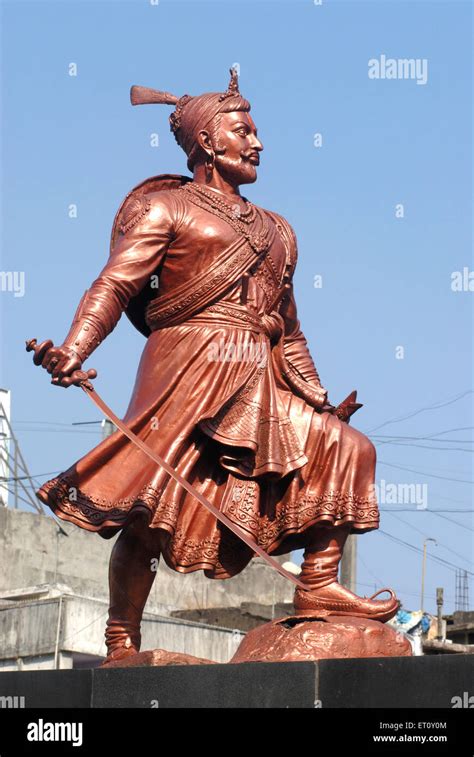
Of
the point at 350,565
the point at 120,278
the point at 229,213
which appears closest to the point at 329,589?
the point at 120,278

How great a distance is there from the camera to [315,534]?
895 centimetres

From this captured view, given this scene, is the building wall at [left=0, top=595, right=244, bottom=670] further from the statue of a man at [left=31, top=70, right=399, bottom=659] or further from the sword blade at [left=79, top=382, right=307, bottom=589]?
the sword blade at [left=79, top=382, right=307, bottom=589]

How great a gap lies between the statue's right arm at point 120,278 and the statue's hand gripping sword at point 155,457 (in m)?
0.07

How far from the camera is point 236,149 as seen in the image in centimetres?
960

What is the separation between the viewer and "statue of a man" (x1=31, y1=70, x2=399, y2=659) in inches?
345

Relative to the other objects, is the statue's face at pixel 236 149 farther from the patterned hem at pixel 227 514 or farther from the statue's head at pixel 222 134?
the patterned hem at pixel 227 514

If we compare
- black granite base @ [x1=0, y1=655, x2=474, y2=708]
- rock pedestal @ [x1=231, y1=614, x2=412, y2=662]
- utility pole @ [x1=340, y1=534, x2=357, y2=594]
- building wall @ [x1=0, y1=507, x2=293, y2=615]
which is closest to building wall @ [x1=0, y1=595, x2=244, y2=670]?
utility pole @ [x1=340, y1=534, x2=357, y2=594]

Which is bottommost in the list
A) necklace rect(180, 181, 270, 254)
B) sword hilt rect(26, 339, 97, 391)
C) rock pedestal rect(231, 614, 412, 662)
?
rock pedestal rect(231, 614, 412, 662)

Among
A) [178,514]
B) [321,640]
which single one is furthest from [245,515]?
[321,640]

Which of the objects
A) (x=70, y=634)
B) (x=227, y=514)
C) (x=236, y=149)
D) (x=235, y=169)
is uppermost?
(x=236, y=149)

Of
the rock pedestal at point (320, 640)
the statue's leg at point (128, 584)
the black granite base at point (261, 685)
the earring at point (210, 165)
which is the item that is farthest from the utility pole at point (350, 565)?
the black granite base at point (261, 685)

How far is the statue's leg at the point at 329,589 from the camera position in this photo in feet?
28.5

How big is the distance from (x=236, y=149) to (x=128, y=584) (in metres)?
2.63

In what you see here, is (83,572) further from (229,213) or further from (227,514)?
(227,514)
